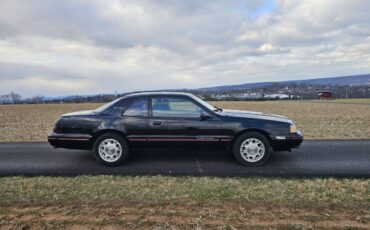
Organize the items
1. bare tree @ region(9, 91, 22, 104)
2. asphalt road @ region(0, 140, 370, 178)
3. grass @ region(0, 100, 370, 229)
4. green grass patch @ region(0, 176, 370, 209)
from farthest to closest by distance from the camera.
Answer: bare tree @ region(9, 91, 22, 104) < asphalt road @ region(0, 140, 370, 178) < green grass patch @ region(0, 176, 370, 209) < grass @ region(0, 100, 370, 229)

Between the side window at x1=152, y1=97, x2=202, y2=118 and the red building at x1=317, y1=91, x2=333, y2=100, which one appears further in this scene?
the red building at x1=317, y1=91, x2=333, y2=100

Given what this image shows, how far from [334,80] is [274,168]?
125101 millimetres

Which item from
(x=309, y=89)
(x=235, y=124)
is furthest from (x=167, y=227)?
(x=309, y=89)

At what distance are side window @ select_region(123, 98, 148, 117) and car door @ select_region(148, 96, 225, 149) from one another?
0.38 feet

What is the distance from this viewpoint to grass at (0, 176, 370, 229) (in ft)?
10.7

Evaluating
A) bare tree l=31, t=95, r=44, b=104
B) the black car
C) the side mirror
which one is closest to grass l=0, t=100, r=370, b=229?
the black car

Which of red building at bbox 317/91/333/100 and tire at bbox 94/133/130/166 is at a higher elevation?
red building at bbox 317/91/333/100

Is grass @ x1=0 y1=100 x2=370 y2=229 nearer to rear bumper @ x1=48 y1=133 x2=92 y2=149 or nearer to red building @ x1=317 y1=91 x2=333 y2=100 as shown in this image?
rear bumper @ x1=48 y1=133 x2=92 y2=149

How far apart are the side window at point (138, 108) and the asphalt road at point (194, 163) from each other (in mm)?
966

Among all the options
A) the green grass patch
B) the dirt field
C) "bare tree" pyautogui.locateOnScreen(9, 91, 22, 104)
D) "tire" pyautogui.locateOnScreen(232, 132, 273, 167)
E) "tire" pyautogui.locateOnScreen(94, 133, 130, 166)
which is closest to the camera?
the green grass patch

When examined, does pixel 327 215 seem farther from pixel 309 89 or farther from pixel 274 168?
pixel 309 89

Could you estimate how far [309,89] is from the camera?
89625mm

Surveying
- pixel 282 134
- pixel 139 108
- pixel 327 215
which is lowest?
pixel 327 215

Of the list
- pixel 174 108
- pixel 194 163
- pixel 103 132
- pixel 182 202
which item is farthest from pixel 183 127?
pixel 182 202
